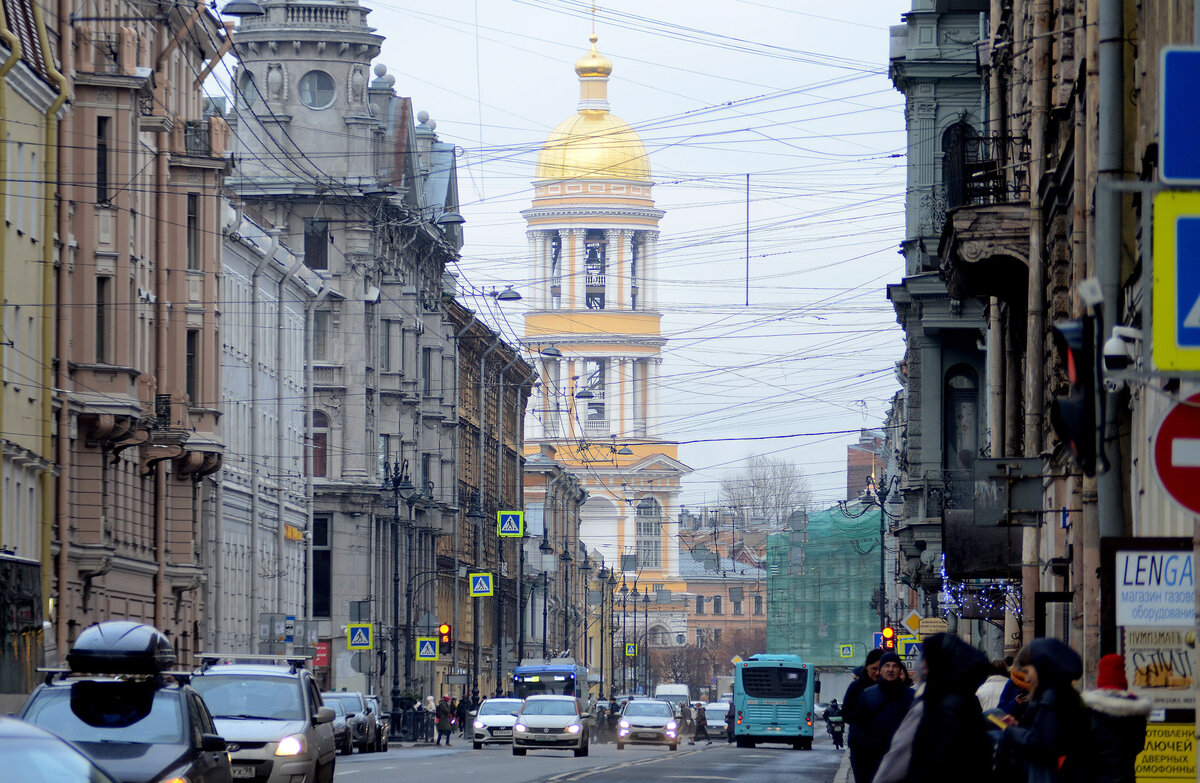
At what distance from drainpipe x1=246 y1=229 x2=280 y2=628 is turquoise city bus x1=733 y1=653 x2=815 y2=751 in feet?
47.6

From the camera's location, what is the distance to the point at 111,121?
48875mm

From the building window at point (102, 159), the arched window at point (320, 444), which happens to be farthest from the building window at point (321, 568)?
the building window at point (102, 159)

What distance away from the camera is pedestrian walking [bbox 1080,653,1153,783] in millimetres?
11438

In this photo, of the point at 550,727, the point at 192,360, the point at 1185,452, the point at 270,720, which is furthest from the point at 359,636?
the point at 1185,452

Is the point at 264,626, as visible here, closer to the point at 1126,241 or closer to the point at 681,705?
the point at 1126,241

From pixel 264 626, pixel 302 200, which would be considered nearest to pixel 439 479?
pixel 302 200

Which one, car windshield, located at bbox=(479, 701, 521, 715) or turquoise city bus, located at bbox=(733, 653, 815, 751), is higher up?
car windshield, located at bbox=(479, 701, 521, 715)

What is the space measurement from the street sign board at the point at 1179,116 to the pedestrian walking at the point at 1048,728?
3.00 metres

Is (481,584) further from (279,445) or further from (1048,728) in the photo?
(1048,728)

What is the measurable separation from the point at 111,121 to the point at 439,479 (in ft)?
152

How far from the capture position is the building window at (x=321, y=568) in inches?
3177

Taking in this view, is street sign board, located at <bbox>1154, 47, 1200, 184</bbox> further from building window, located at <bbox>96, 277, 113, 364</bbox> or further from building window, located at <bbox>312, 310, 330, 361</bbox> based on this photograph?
building window, located at <bbox>312, 310, 330, 361</bbox>

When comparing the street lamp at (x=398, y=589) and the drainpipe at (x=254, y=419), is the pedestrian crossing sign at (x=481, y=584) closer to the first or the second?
the street lamp at (x=398, y=589)

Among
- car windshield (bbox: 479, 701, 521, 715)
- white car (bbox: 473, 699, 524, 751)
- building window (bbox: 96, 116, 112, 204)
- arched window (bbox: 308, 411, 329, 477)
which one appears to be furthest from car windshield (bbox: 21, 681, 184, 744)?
arched window (bbox: 308, 411, 329, 477)
